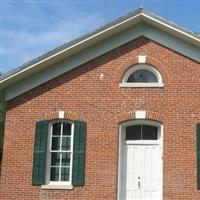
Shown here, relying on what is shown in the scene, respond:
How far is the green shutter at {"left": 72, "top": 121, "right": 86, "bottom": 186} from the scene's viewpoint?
45.4ft

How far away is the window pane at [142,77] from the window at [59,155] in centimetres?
215

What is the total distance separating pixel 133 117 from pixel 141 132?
2.18 ft

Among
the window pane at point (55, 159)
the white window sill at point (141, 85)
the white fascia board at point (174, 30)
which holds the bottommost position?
the window pane at point (55, 159)

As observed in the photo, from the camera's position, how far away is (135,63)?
14594mm

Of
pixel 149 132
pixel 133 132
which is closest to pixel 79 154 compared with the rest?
pixel 133 132

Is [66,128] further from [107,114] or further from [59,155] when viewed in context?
[107,114]

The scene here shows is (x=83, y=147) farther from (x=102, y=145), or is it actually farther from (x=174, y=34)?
(x=174, y=34)

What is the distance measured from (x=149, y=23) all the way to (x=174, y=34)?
0.89 meters

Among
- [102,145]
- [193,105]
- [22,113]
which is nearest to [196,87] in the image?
[193,105]

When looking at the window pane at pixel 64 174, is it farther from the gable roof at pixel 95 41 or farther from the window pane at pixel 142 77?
the window pane at pixel 142 77

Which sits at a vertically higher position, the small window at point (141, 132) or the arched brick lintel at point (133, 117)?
the arched brick lintel at point (133, 117)

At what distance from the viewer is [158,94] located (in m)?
14.4

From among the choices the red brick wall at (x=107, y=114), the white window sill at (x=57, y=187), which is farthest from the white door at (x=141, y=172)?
the white window sill at (x=57, y=187)

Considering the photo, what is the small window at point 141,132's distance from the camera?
47.4ft
